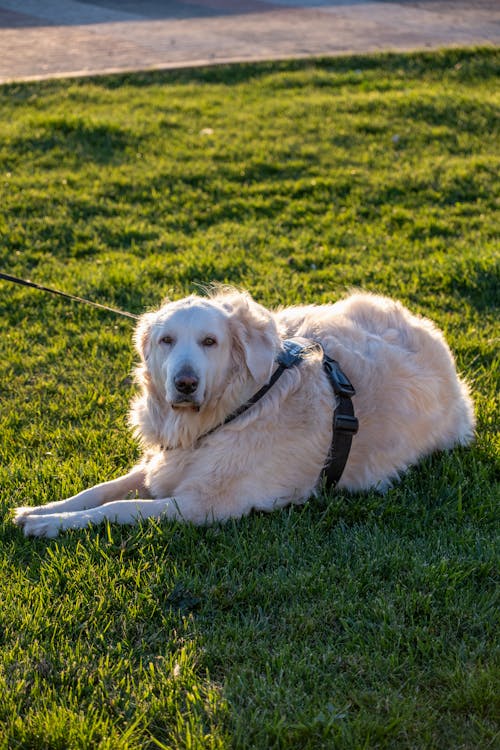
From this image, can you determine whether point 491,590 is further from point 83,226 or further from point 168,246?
point 83,226

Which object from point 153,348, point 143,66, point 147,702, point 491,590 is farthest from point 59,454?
point 143,66

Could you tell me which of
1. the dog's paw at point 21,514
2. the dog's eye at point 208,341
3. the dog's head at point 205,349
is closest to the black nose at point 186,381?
the dog's head at point 205,349

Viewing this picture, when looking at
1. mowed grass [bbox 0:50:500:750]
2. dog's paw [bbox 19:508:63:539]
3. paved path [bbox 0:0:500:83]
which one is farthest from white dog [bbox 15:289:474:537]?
paved path [bbox 0:0:500:83]

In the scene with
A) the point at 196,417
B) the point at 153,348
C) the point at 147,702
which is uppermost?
the point at 153,348

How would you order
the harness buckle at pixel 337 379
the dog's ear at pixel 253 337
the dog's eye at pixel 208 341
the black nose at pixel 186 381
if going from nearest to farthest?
the black nose at pixel 186 381, the dog's eye at pixel 208 341, the dog's ear at pixel 253 337, the harness buckle at pixel 337 379

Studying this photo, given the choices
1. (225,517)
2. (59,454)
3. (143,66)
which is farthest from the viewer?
(143,66)

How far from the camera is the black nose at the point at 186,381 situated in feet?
12.5

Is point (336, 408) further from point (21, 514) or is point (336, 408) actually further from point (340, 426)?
→ point (21, 514)

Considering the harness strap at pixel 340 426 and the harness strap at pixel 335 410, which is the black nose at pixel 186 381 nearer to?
the harness strap at pixel 335 410

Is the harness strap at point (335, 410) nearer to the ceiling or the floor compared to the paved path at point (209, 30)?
nearer to the floor

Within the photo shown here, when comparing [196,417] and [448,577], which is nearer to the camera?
[448,577]

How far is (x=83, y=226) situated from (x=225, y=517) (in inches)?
183

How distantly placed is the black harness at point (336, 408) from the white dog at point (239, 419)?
3 centimetres

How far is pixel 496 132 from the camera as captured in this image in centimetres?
1022
